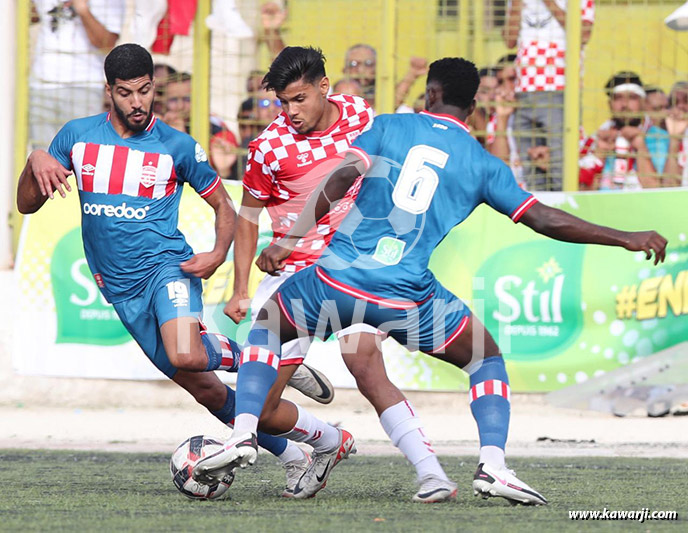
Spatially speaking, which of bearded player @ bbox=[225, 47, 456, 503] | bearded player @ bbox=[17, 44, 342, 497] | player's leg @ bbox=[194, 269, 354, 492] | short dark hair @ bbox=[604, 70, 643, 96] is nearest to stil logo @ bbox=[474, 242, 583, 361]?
short dark hair @ bbox=[604, 70, 643, 96]

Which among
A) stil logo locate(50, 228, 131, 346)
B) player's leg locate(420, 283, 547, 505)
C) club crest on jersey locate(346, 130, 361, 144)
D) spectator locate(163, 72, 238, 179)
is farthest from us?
spectator locate(163, 72, 238, 179)

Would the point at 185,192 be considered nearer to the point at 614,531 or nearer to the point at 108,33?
the point at 108,33

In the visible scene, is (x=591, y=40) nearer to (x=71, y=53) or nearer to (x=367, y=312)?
(x=71, y=53)

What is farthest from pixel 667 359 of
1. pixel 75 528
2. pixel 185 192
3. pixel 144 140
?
pixel 75 528

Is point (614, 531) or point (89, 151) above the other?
point (89, 151)

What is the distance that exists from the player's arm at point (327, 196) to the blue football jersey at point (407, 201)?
0.18ft

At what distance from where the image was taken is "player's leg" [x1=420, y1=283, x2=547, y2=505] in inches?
203

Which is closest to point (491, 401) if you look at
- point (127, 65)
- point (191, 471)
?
point (191, 471)

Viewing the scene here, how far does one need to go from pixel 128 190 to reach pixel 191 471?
5.12 feet

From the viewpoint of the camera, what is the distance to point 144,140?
6.34 metres

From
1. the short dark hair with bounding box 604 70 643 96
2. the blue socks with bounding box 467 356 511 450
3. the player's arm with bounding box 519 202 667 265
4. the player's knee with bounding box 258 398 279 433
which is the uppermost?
the short dark hair with bounding box 604 70 643 96

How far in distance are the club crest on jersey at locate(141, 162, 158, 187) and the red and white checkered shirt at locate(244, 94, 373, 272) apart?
19.4 inches

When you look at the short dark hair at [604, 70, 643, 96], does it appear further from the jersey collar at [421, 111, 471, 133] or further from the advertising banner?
the jersey collar at [421, 111, 471, 133]

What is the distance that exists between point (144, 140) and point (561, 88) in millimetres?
6037
